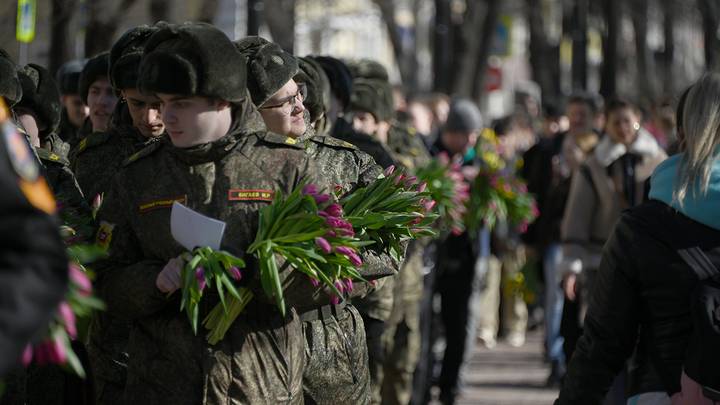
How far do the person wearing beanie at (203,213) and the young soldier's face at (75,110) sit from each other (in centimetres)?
374

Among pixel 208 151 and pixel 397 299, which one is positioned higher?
pixel 208 151

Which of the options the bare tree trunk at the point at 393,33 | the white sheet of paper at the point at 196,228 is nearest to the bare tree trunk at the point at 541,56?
the bare tree trunk at the point at 393,33

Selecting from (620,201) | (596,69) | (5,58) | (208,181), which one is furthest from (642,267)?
(596,69)

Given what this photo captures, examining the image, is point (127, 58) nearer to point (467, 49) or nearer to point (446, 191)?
point (446, 191)

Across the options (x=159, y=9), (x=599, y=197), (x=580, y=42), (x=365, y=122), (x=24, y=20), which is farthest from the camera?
(x=580, y=42)

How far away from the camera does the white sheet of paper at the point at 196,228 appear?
4.73 m

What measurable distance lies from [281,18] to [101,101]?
1116 cm

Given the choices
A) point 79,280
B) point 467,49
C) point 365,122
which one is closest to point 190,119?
point 79,280

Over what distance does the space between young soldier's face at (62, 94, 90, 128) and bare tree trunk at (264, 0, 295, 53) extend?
662cm

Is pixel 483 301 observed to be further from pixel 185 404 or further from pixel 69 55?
pixel 185 404

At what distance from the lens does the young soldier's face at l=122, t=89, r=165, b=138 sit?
6262mm

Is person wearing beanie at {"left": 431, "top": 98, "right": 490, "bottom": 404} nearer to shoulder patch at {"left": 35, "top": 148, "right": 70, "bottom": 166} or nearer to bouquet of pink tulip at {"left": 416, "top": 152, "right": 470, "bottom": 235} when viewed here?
bouquet of pink tulip at {"left": 416, "top": 152, "right": 470, "bottom": 235}

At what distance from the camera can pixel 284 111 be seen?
5988mm

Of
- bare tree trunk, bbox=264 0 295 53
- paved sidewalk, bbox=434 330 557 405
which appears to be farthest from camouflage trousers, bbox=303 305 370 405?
bare tree trunk, bbox=264 0 295 53
